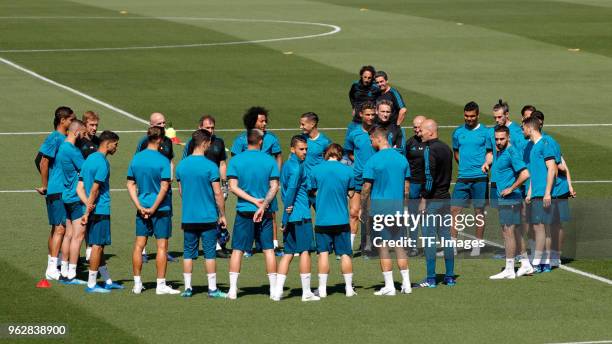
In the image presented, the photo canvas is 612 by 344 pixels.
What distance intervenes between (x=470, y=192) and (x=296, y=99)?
16.7m

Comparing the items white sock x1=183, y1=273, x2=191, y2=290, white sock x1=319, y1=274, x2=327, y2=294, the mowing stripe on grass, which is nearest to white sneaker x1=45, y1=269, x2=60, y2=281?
white sock x1=183, y1=273, x2=191, y2=290

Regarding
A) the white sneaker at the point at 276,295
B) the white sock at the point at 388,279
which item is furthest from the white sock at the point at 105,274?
the white sock at the point at 388,279

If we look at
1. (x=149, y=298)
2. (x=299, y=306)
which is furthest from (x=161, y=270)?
(x=299, y=306)

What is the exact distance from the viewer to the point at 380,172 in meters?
18.9

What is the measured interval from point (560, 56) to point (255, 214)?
29.8 m

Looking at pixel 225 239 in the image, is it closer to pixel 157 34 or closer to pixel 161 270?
pixel 161 270

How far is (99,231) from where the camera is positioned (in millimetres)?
18797

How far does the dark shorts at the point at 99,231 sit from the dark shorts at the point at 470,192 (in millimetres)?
5676

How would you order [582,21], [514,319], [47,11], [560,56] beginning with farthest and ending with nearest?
[47,11] < [582,21] < [560,56] < [514,319]

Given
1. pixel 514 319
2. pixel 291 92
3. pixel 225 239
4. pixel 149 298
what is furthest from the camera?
pixel 291 92

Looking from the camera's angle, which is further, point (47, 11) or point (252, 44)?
point (47, 11)

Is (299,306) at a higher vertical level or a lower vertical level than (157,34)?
lower

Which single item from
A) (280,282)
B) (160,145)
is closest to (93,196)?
(160,145)

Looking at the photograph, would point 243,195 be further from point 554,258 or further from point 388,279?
point 554,258
